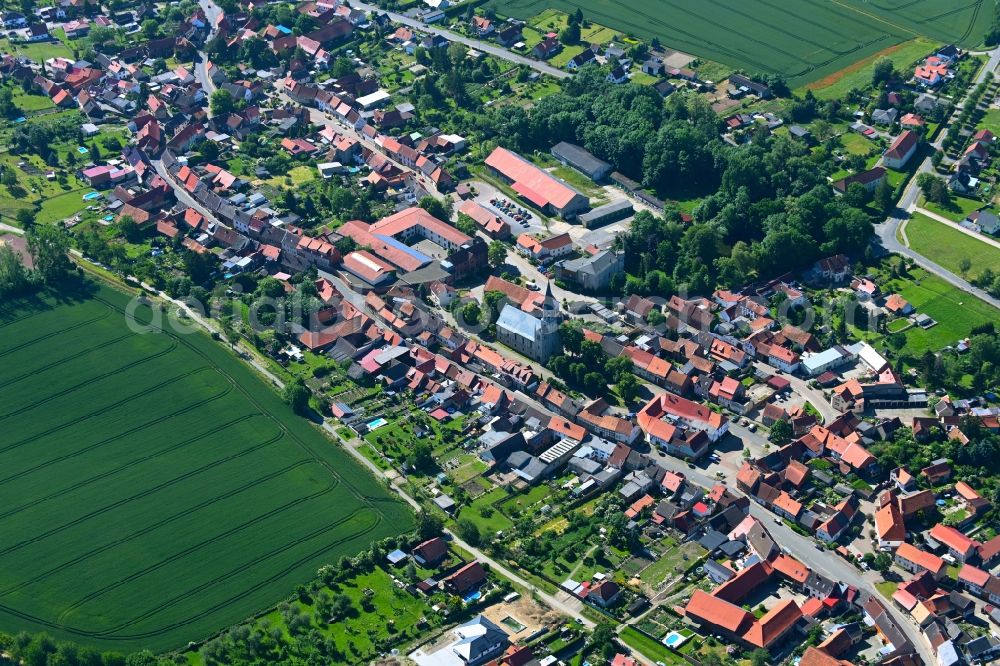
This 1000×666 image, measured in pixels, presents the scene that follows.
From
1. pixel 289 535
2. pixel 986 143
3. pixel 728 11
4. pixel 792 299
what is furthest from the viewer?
pixel 728 11

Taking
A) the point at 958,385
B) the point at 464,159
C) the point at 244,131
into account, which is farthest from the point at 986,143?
the point at 244,131

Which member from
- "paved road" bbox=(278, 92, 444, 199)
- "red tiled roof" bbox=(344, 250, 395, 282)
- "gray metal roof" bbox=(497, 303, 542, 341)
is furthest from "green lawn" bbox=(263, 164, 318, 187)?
"gray metal roof" bbox=(497, 303, 542, 341)

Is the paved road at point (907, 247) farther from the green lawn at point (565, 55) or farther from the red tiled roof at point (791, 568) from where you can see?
the green lawn at point (565, 55)

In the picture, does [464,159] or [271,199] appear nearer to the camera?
[271,199]

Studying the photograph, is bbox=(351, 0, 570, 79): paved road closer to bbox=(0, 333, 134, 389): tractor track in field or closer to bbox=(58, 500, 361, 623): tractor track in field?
bbox=(0, 333, 134, 389): tractor track in field

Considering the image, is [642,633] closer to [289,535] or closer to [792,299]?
[289,535]

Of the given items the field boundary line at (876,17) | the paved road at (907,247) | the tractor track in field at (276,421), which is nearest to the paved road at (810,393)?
the paved road at (907,247)
